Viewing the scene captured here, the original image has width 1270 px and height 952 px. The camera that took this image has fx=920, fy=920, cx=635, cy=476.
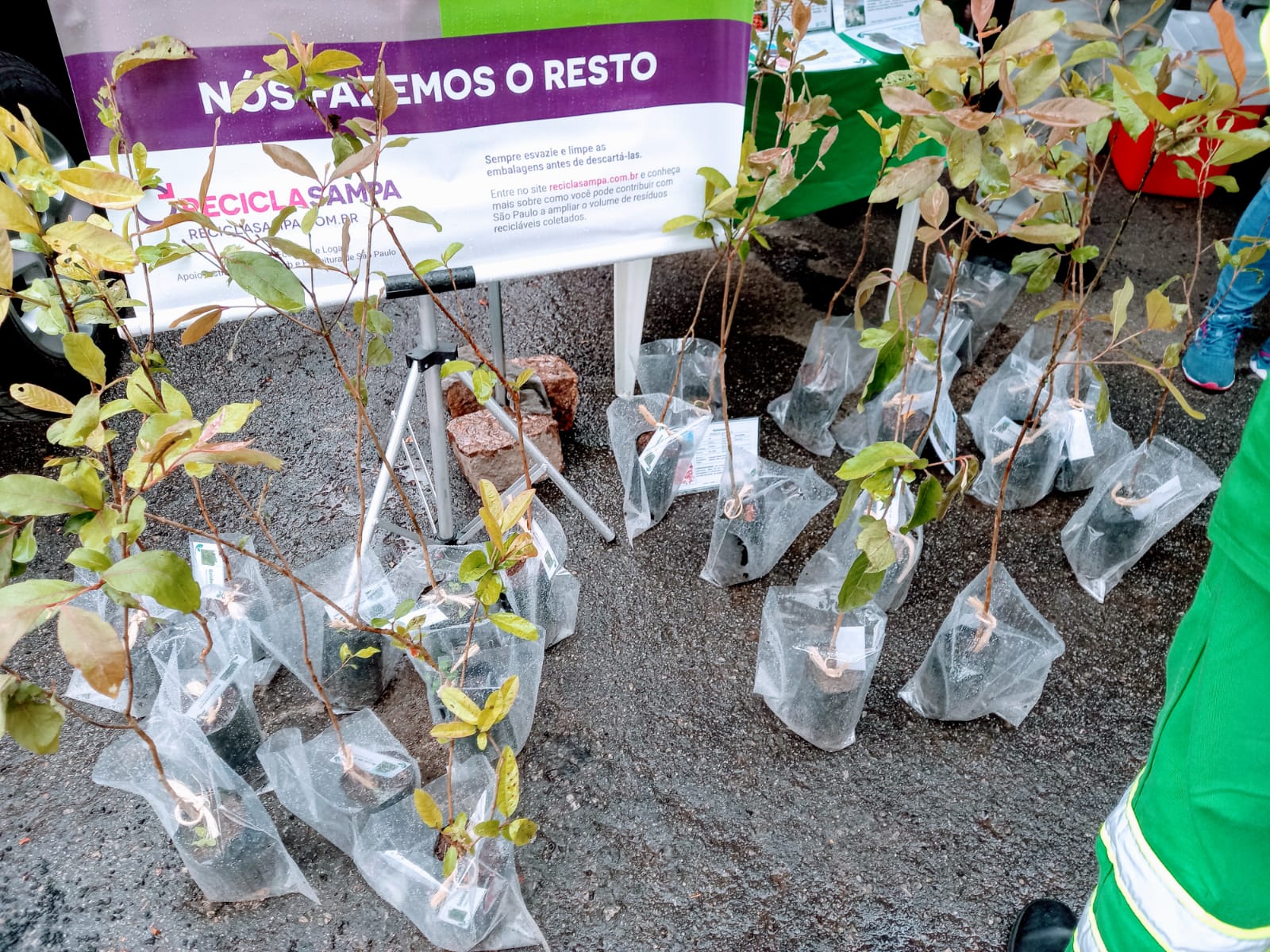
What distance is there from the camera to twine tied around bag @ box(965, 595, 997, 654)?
1.53 m

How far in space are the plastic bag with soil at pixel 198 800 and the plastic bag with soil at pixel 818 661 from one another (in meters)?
0.81

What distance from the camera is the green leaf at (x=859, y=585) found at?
1.25 metres


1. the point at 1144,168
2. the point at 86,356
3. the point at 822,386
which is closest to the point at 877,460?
the point at 86,356

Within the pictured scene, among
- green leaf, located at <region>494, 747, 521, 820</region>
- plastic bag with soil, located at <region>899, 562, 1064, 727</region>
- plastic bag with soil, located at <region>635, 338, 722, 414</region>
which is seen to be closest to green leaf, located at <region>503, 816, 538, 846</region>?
green leaf, located at <region>494, 747, 521, 820</region>

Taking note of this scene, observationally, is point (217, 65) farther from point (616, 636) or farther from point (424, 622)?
point (616, 636)

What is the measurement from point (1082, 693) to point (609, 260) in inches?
47.0

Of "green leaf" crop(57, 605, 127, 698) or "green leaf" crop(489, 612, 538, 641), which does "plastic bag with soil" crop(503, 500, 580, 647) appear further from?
"green leaf" crop(57, 605, 127, 698)

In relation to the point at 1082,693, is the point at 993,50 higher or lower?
higher

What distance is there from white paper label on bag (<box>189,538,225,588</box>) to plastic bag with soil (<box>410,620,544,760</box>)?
1.25ft

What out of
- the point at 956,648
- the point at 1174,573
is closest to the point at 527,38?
the point at 956,648

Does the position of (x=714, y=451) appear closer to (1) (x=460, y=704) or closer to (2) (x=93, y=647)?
(1) (x=460, y=704)

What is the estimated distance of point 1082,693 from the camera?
5.68 feet

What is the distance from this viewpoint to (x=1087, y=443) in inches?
77.9

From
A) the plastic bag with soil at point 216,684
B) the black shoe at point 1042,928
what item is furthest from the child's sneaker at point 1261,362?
the plastic bag with soil at point 216,684
